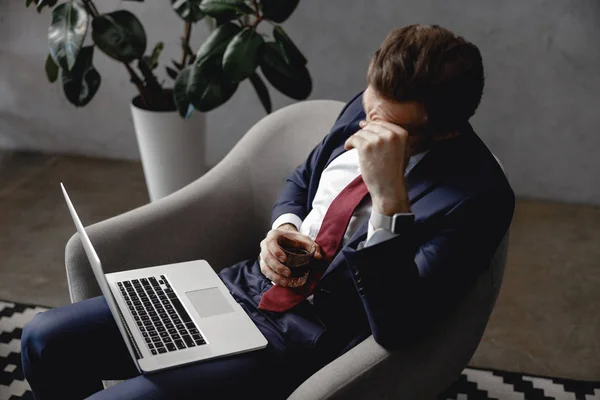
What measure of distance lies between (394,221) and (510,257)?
171 cm

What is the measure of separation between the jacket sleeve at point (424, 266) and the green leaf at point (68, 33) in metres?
1.55

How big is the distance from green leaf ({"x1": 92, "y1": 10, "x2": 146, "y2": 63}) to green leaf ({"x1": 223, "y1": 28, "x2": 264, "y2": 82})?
39 centimetres

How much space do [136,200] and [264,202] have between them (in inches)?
56.8

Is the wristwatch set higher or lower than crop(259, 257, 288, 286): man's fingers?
higher

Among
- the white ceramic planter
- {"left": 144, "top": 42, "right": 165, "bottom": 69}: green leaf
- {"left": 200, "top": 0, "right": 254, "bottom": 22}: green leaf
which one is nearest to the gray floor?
the white ceramic planter

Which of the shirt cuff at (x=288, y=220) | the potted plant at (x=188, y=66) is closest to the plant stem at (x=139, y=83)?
the potted plant at (x=188, y=66)

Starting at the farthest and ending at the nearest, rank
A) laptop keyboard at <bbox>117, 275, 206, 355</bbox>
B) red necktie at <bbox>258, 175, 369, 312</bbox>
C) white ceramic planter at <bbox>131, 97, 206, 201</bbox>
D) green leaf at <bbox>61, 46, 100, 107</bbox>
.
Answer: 1. white ceramic planter at <bbox>131, 97, 206, 201</bbox>
2. green leaf at <bbox>61, 46, 100, 107</bbox>
3. red necktie at <bbox>258, 175, 369, 312</bbox>
4. laptop keyboard at <bbox>117, 275, 206, 355</bbox>

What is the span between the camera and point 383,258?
3.92 ft

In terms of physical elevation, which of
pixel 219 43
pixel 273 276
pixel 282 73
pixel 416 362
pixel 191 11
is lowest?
pixel 416 362

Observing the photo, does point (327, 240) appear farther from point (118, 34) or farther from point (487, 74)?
point (487, 74)

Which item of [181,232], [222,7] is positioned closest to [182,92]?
[222,7]

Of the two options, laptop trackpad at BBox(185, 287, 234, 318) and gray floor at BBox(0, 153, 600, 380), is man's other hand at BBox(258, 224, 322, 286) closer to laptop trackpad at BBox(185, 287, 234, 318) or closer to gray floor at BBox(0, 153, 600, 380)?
laptop trackpad at BBox(185, 287, 234, 318)

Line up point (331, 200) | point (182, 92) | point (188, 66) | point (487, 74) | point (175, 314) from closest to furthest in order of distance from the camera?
point (175, 314)
point (331, 200)
point (182, 92)
point (188, 66)
point (487, 74)

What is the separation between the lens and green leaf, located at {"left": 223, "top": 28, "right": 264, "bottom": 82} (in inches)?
90.6
